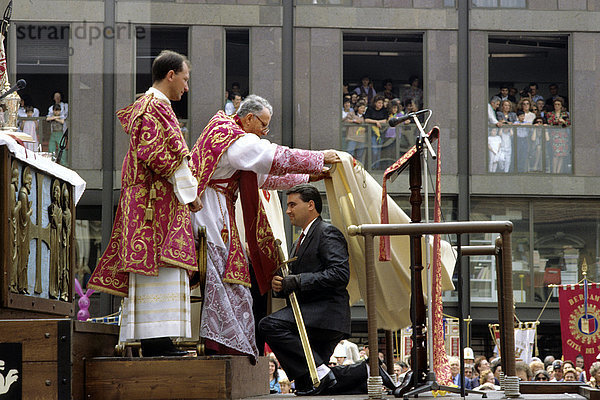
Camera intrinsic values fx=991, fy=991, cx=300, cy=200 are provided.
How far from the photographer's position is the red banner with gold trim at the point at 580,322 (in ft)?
39.7

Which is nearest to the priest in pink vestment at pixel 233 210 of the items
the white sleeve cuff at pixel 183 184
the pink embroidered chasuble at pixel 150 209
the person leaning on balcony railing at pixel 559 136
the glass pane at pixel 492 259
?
the pink embroidered chasuble at pixel 150 209

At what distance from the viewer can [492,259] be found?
18.7 meters

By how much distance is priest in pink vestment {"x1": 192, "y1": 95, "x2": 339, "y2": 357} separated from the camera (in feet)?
18.0

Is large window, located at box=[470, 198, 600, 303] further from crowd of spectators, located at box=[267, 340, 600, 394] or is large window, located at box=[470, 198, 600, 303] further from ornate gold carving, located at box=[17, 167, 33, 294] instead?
ornate gold carving, located at box=[17, 167, 33, 294]

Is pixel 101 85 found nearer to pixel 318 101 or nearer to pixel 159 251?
pixel 318 101

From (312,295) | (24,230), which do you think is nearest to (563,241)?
(312,295)

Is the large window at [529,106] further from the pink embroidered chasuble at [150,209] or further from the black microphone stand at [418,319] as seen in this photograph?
the pink embroidered chasuble at [150,209]

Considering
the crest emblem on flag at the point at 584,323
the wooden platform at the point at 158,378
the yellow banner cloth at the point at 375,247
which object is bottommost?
the crest emblem on flag at the point at 584,323

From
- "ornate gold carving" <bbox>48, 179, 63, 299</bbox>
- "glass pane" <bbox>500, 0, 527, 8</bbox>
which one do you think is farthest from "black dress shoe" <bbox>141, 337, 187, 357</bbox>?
"glass pane" <bbox>500, 0, 527, 8</bbox>

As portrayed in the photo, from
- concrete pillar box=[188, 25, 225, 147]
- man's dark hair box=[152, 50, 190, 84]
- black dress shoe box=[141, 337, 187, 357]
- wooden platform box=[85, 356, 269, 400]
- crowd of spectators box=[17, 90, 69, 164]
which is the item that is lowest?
wooden platform box=[85, 356, 269, 400]

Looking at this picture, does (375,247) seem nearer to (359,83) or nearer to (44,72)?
(359,83)

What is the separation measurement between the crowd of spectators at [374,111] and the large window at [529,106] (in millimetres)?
1572

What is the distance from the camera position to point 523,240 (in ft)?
61.5

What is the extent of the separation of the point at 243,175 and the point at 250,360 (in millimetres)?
1109
